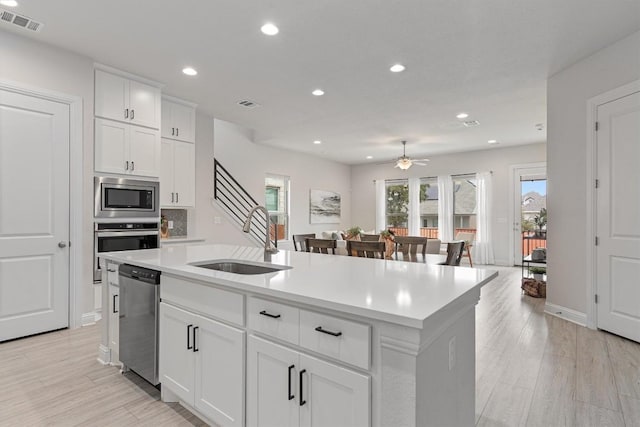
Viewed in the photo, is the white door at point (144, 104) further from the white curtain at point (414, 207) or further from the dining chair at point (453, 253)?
the white curtain at point (414, 207)

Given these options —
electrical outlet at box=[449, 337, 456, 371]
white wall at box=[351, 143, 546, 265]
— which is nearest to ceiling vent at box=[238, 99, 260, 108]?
electrical outlet at box=[449, 337, 456, 371]

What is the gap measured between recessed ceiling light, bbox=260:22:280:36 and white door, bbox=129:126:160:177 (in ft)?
6.67

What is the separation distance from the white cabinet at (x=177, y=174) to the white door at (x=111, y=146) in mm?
692

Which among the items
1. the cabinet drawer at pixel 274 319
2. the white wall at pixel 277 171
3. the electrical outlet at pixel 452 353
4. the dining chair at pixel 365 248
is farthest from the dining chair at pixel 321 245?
the electrical outlet at pixel 452 353

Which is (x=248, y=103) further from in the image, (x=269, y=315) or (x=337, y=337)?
(x=337, y=337)

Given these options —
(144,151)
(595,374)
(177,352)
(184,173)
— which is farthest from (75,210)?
(595,374)

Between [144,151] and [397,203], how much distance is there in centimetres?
721

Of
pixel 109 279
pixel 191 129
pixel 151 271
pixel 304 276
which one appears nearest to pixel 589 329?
pixel 304 276

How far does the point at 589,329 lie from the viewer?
3.45 meters

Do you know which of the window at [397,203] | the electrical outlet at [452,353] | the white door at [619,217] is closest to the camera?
the electrical outlet at [452,353]

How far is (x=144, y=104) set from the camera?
411 cm

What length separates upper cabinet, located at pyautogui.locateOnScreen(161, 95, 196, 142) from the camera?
4672 mm

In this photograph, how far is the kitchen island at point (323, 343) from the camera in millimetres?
1112

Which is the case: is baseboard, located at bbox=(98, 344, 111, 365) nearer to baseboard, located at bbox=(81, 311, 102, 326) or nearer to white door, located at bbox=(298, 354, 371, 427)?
baseboard, located at bbox=(81, 311, 102, 326)
